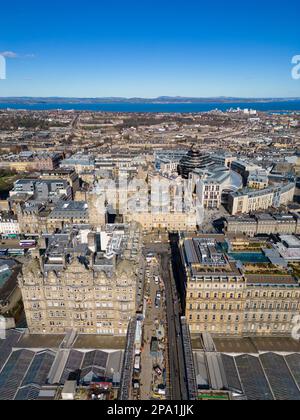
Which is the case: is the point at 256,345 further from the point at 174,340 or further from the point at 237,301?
the point at 174,340

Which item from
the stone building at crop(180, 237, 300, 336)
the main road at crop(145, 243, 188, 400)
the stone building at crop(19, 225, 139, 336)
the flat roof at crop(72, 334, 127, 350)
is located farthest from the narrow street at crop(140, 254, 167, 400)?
the stone building at crop(180, 237, 300, 336)

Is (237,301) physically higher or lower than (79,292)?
lower

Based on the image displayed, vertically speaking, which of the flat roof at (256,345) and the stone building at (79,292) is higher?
the stone building at (79,292)

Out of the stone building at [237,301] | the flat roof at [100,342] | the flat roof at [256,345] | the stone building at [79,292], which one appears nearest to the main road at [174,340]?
the stone building at [237,301]

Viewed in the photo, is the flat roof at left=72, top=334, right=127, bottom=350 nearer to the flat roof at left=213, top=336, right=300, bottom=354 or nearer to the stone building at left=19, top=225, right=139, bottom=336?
the stone building at left=19, top=225, right=139, bottom=336

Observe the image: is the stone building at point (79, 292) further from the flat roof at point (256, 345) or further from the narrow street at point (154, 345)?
the flat roof at point (256, 345)

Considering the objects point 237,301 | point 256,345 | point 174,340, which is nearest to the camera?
point 256,345

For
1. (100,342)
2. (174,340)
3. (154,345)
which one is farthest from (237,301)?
(100,342)
